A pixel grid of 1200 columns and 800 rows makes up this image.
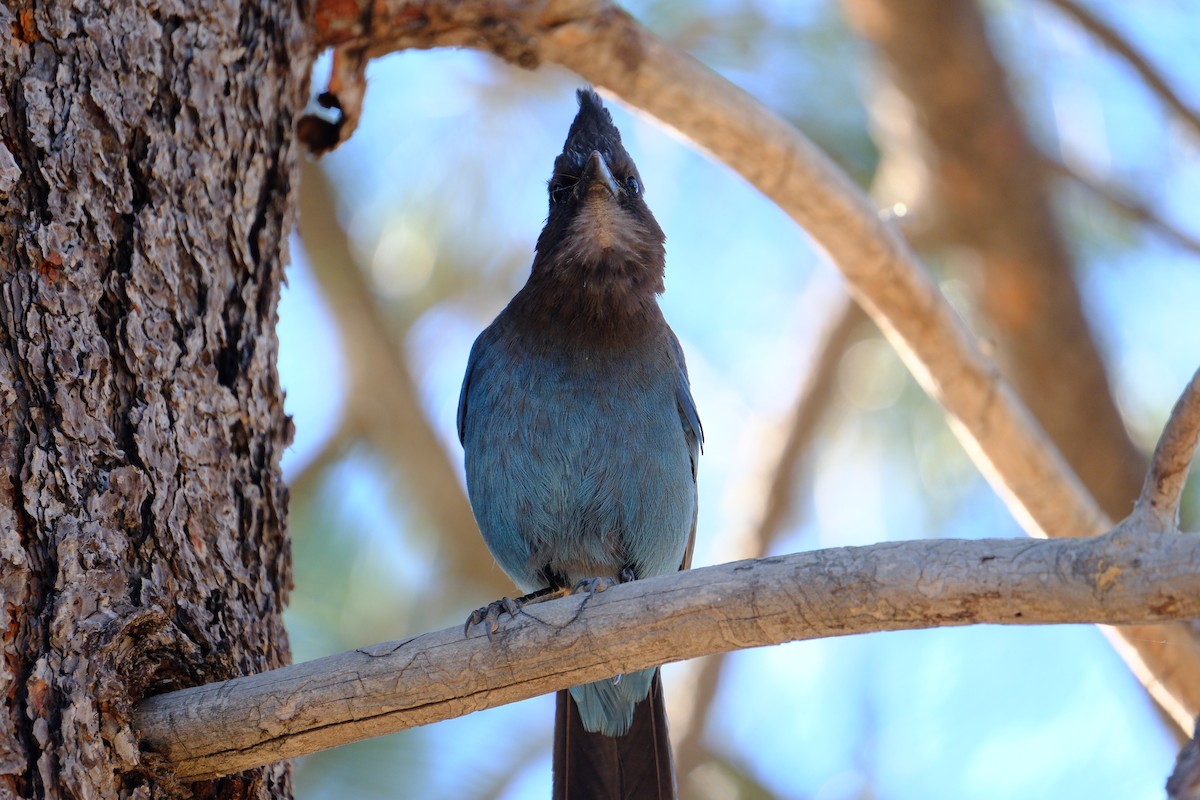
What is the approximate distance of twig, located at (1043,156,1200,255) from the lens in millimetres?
5613

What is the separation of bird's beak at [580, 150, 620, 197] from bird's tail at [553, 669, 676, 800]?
65.0 inches

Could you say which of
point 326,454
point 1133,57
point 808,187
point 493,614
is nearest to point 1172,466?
point 493,614

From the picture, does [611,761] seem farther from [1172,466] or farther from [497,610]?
[1172,466]

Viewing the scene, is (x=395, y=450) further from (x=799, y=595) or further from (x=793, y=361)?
(x=799, y=595)

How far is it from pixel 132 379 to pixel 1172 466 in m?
2.21

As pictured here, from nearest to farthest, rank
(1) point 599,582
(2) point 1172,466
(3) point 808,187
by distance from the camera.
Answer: (2) point 1172,466 → (1) point 599,582 → (3) point 808,187

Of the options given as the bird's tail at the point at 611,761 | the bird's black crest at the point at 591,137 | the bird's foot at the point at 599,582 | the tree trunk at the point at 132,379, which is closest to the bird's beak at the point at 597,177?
the bird's black crest at the point at 591,137

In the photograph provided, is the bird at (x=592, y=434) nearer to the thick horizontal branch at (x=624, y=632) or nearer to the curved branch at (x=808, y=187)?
the curved branch at (x=808, y=187)

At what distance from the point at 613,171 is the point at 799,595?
233 cm

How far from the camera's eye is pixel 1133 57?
18.5 feet

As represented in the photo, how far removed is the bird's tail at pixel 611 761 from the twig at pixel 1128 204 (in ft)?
10.8

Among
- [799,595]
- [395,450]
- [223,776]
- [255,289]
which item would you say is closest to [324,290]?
[395,450]

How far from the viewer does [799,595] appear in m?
2.34

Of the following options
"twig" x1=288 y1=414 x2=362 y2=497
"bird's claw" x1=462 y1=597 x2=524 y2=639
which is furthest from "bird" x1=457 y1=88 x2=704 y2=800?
"twig" x1=288 y1=414 x2=362 y2=497
